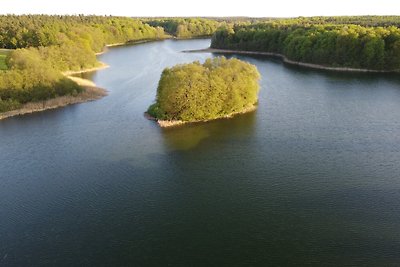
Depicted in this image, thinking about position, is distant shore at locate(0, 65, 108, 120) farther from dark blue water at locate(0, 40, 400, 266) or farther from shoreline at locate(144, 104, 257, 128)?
shoreline at locate(144, 104, 257, 128)

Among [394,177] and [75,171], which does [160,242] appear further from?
[394,177]

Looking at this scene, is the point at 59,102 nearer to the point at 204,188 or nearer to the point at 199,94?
the point at 199,94

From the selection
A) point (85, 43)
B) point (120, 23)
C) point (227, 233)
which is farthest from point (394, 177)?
point (120, 23)

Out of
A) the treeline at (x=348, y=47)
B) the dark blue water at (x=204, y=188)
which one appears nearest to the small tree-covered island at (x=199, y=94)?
the dark blue water at (x=204, y=188)

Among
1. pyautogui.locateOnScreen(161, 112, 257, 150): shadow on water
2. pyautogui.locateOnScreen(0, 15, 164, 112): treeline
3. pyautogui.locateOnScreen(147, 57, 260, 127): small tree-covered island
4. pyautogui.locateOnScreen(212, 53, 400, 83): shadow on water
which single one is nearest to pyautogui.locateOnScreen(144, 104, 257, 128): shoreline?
pyautogui.locateOnScreen(147, 57, 260, 127): small tree-covered island

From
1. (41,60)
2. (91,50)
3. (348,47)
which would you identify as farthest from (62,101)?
(348,47)
